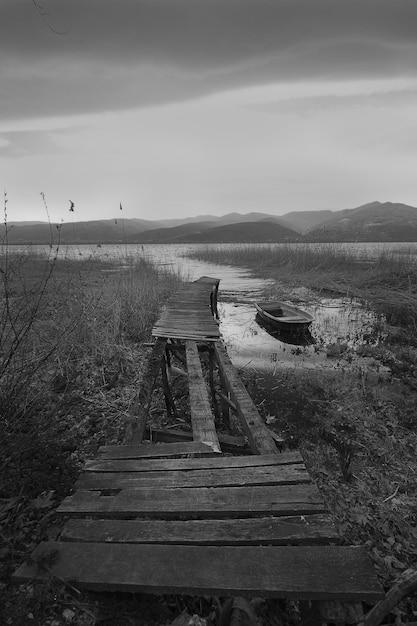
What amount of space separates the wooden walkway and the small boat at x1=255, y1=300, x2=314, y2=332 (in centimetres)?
722

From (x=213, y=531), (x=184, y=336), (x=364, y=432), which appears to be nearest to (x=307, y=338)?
(x=184, y=336)

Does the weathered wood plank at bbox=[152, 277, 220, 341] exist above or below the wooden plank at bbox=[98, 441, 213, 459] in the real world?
above

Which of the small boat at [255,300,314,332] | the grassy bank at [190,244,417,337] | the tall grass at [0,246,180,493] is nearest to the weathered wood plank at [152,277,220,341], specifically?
the tall grass at [0,246,180,493]

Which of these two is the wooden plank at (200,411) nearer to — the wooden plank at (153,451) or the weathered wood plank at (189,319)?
the wooden plank at (153,451)

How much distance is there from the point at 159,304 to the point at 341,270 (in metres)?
15.7

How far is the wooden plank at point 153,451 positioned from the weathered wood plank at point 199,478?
9.3 inches

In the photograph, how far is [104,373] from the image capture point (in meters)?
6.32

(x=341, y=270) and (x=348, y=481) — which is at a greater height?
(x=341, y=270)

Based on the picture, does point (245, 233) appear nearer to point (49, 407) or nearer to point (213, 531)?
point (49, 407)

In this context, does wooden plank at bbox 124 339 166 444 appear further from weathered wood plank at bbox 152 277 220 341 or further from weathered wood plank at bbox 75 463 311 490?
weathered wood plank at bbox 152 277 220 341

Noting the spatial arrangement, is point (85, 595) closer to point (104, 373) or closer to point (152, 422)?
point (152, 422)

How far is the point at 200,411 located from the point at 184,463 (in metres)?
1.16

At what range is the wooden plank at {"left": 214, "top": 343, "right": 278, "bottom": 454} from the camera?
3.08 metres

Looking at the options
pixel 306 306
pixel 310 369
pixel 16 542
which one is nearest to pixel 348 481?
pixel 16 542
